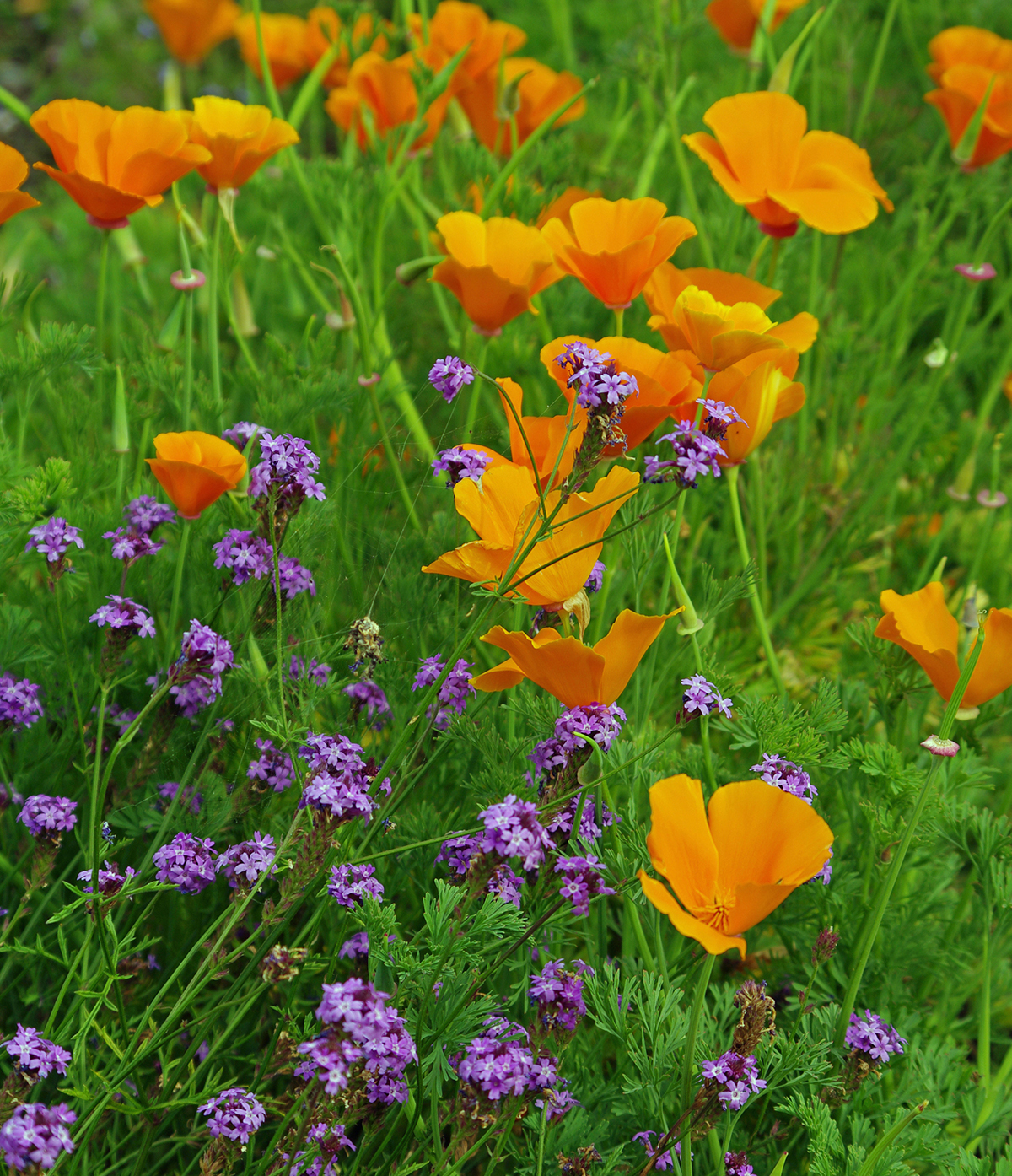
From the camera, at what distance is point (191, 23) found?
3.20 meters

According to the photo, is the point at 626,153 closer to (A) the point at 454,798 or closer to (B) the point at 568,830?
(A) the point at 454,798

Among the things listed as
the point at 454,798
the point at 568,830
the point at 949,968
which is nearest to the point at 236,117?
the point at 454,798

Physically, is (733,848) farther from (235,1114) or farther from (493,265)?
(493,265)

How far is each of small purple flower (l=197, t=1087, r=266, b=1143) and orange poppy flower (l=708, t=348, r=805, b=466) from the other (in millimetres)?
824

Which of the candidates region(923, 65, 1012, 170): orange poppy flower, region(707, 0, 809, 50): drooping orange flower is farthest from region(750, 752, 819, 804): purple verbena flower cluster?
region(707, 0, 809, 50): drooping orange flower

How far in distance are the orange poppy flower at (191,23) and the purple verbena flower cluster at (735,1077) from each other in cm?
328

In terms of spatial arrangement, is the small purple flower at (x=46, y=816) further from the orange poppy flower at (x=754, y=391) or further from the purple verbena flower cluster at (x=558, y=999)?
the orange poppy flower at (x=754, y=391)

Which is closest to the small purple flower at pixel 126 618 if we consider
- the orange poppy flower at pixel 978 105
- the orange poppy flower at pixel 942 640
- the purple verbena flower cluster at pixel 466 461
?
the purple verbena flower cluster at pixel 466 461

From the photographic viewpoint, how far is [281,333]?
8.18 ft

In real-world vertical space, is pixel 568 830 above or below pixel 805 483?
above

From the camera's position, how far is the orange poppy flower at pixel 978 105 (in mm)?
1955

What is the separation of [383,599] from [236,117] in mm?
877

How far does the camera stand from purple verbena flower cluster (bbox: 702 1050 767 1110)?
3.09 feet

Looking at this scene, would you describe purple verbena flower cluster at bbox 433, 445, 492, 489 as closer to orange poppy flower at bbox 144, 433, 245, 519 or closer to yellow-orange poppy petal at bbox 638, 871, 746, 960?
orange poppy flower at bbox 144, 433, 245, 519
